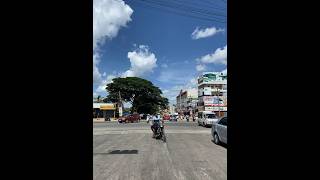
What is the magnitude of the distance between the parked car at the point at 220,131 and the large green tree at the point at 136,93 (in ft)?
223

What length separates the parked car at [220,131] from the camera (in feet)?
47.8

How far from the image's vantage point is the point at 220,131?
49.9 ft

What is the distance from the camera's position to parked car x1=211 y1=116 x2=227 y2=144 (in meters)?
14.6

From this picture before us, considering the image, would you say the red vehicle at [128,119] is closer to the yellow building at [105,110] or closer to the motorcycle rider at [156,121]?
the yellow building at [105,110]

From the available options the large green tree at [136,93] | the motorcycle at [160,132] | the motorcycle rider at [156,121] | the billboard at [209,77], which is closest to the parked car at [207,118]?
the motorcycle rider at [156,121]

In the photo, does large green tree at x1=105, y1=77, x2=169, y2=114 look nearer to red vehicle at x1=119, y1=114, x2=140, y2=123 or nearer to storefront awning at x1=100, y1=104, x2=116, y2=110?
storefront awning at x1=100, y1=104, x2=116, y2=110

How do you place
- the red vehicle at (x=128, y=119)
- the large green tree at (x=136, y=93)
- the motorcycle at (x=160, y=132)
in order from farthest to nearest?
the large green tree at (x=136, y=93) < the red vehicle at (x=128, y=119) < the motorcycle at (x=160, y=132)

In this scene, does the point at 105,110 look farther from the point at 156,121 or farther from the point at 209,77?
the point at 156,121

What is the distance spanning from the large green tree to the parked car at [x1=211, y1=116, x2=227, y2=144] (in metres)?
68.0
